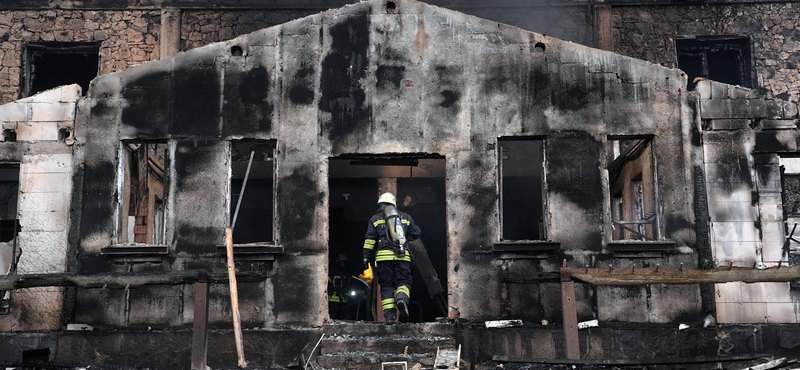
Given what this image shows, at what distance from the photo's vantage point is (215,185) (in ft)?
39.8

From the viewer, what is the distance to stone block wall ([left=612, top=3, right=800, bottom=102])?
1841 cm

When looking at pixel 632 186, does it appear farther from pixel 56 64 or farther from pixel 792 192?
pixel 56 64

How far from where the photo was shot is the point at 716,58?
19.1 meters

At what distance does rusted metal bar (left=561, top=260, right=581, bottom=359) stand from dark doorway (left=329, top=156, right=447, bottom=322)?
7.51m

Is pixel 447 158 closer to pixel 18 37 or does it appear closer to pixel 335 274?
pixel 335 274

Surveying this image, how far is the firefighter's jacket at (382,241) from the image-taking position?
37.2 feet

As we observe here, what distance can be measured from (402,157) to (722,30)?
10252 millimetres

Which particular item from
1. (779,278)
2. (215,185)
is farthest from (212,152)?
(779,278)

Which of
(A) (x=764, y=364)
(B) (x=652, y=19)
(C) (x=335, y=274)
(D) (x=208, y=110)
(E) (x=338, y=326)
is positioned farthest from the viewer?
(B) (x=652, y=19)

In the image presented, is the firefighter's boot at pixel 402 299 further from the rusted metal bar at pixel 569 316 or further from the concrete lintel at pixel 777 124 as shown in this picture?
the concrete lintel at pixel 777 124

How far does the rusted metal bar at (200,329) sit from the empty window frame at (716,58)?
1325cm

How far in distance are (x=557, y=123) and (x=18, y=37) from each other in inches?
522

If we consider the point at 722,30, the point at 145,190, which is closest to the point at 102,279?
the point at 145,190

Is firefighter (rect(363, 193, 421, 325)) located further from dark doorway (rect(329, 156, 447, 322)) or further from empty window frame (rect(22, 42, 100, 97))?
empty window frame (rect(22, 42, 100, 97))
